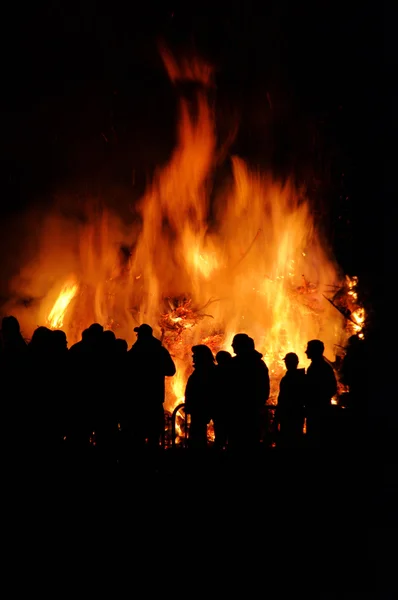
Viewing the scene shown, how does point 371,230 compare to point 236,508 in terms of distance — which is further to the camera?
point 371,230

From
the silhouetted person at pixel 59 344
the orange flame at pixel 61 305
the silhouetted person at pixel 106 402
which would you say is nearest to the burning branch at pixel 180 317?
the orange flame at pixel 61 305

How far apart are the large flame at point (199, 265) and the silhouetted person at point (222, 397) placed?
5084mm

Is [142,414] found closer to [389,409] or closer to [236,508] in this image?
[236,508]

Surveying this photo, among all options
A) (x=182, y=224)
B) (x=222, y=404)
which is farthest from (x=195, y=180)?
(x=222, y=404)

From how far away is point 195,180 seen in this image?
14859mm

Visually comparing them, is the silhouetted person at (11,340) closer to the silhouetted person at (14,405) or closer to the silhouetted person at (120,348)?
the silhouetted person at (14,405)

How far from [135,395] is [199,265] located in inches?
315

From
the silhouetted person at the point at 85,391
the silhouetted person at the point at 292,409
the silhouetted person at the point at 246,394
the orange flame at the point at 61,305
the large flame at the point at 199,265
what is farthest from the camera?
the orange flame at the point at 61,305

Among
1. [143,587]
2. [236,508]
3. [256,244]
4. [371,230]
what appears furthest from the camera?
[256,244]

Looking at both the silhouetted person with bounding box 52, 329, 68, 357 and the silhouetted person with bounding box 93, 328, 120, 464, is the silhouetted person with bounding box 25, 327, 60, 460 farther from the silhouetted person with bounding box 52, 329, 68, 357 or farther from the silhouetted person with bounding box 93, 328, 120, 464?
the silhouetted person with bounding box 93, 328, 120, 464

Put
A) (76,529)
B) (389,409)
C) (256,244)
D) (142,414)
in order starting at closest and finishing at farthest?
(76,529)
(142,414)
(389,409)
(256,244)

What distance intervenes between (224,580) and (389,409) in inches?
220

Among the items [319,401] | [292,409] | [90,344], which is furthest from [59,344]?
[319,401]

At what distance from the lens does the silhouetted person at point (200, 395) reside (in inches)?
262
